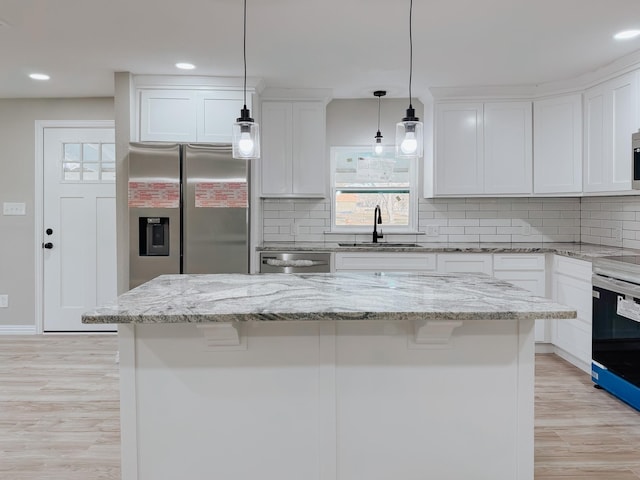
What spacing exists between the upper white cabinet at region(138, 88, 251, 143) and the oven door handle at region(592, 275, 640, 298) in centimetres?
301

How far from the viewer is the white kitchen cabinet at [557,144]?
14.0ft

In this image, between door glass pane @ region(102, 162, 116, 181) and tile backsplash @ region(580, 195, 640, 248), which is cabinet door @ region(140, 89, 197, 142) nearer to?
door glass pane @ region(102, 162, 116, 181)

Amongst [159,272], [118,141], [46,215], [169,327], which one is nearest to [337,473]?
[169,327]

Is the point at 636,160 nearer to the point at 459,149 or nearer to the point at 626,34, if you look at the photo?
the point at 626,34

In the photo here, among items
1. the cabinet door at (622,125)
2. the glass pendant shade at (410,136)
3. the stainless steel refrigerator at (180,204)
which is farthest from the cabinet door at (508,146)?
the glass pendant shade at (410,136)

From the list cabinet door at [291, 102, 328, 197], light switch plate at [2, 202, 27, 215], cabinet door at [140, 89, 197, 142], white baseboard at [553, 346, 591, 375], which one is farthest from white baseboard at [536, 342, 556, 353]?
light switch plate at [2, 202, 27, 215]

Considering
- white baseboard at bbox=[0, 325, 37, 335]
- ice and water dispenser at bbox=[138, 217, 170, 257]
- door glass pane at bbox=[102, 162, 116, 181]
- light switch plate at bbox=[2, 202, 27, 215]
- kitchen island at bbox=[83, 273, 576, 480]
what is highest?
door glass pane at bbox=[102, 162, 116, 181]

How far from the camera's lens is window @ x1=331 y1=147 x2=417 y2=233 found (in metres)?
4.98

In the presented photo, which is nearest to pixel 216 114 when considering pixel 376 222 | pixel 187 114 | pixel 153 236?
pixel 187 114

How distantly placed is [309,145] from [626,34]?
8.31ft

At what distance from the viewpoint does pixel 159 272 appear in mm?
4012

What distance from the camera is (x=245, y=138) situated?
2355mm

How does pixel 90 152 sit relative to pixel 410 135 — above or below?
above

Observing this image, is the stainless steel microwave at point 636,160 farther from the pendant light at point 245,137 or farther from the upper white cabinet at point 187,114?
the upper white cabinet at point 187,114
